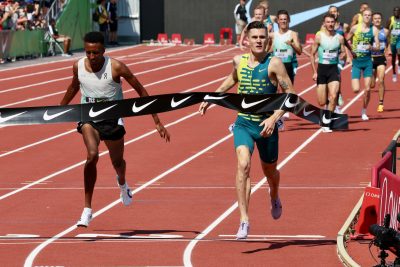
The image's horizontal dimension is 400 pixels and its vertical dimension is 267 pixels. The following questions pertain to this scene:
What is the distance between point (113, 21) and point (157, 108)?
124ft

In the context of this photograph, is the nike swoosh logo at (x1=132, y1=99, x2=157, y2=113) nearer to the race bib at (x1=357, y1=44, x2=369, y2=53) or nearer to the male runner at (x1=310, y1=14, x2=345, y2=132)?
the male runner at (x1=310, y1=14, x2=345, y2=132)

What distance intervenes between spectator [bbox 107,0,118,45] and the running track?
2233 centimetres

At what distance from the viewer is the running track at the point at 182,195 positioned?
453 inches

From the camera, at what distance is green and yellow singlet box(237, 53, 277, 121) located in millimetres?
11758

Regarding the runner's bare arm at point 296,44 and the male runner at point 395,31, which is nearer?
the runner's bare arm at point 296,44

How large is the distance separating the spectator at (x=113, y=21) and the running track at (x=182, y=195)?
22330 mm

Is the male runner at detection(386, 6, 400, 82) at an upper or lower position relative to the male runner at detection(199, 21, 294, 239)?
lower

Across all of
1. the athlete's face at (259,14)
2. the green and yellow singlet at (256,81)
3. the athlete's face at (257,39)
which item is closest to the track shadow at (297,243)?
the green and yellow singlet at (256,81)

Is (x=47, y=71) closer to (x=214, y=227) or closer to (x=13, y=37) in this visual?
(x=13, y=37)

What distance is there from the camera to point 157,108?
12.6 meters

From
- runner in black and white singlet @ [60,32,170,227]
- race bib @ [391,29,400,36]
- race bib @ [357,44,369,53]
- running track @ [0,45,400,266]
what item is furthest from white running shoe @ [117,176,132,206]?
race bib @ [391,29,400,36]

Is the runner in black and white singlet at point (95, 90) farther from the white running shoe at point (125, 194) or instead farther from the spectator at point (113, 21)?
the spectator at point (113, 21)

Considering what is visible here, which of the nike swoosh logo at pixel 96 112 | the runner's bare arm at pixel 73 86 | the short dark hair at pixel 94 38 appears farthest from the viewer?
the runner's bare arm at pixel 73 86

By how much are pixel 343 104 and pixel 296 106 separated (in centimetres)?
1552
